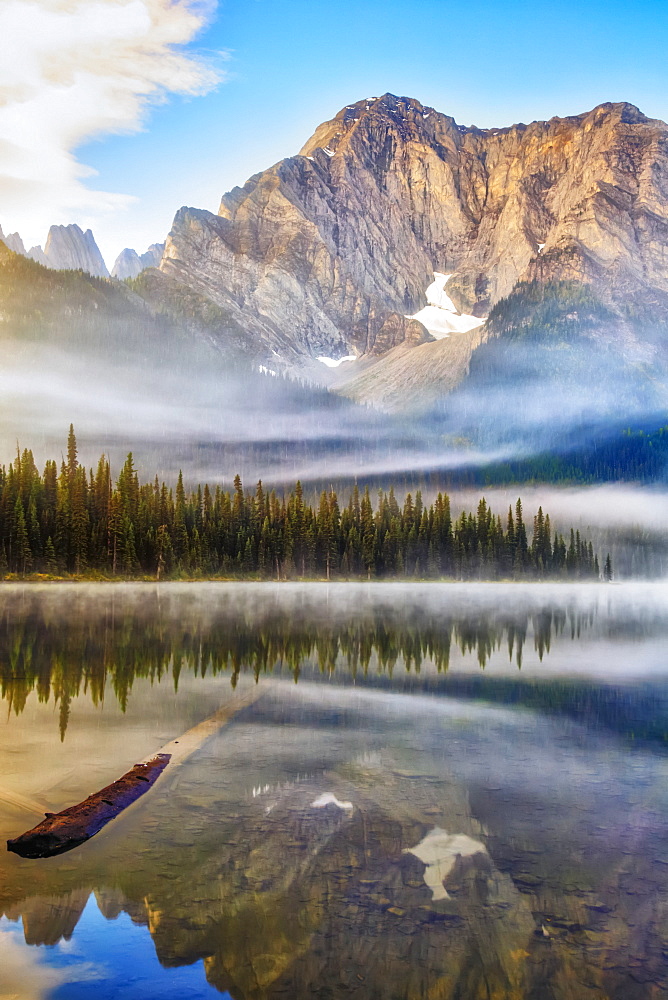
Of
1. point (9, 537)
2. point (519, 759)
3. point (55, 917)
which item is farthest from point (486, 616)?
point (9, 537)

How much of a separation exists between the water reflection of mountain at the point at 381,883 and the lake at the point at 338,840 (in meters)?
0.04

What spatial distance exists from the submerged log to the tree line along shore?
11626cm

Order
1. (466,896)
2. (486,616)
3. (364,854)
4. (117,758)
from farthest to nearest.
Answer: (486,616)
(117,758)
(364,854)
(466,896)

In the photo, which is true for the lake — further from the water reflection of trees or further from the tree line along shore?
the tree line along shore

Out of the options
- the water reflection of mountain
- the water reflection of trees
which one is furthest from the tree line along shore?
the water reflection of mountain

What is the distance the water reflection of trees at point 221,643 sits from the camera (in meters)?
31.0

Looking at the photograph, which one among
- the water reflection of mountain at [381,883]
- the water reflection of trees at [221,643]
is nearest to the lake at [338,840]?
the water reflection of mountain at [381,883]

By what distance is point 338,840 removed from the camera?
14.2 meters

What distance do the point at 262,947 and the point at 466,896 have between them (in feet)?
10.9

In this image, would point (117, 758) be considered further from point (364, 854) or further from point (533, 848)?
point (533, 848)

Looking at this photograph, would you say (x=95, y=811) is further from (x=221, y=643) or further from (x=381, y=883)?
(x=221, y=643)

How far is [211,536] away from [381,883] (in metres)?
149

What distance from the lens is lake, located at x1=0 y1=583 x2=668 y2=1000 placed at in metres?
10.4

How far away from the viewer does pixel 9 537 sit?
126625 mm
